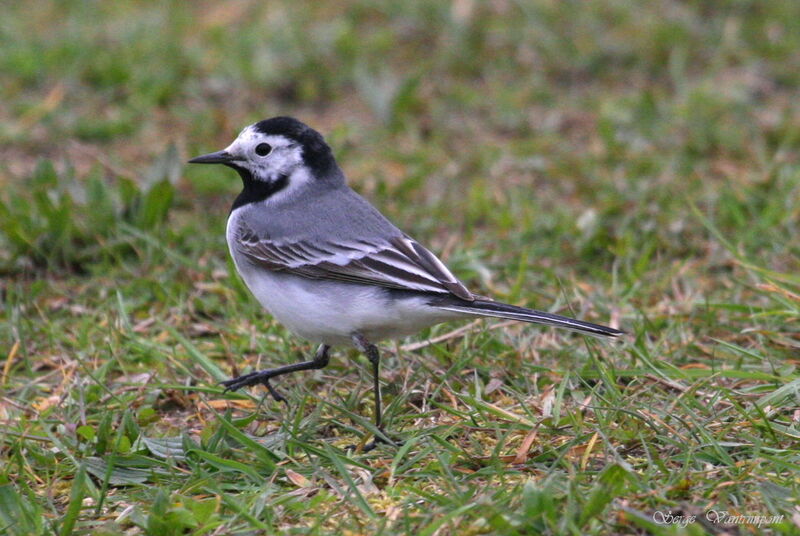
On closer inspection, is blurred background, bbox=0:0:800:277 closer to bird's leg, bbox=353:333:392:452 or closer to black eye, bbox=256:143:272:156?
black eye, bbox=256:143:272:156

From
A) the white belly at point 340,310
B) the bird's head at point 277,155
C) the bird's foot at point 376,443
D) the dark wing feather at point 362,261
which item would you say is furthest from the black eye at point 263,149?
the bird's foot at point 376,443

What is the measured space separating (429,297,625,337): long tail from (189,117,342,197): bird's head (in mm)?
1267

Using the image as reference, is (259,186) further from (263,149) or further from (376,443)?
(376,443)

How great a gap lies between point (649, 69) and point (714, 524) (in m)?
6.16

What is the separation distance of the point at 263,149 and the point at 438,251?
5.21ft

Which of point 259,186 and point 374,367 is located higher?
point 259,186

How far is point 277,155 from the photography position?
207 inches

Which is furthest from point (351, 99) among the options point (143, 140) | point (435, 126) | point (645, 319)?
point (645, 319)

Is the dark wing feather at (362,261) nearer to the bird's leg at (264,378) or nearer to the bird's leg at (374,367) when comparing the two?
the bird's leg at (374,367)

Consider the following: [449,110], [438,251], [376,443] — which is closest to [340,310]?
[376,443]

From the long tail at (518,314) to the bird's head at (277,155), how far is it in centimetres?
127

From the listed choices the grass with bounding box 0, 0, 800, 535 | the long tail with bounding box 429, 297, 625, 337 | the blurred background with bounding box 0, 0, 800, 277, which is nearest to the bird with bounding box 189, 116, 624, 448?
the long tail with bounding box 429, 297, 625, 337

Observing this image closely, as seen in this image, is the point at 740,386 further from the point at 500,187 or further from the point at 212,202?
the point at 212,202

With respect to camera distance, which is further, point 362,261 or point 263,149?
point 263,149
